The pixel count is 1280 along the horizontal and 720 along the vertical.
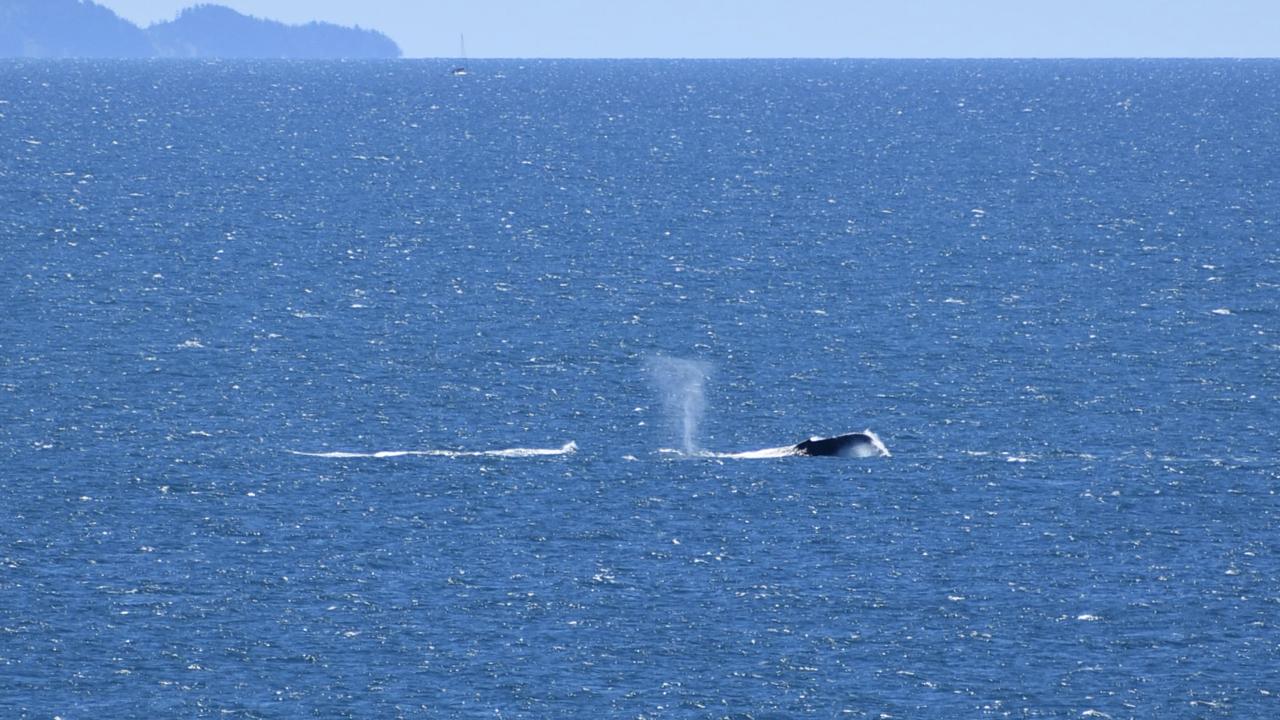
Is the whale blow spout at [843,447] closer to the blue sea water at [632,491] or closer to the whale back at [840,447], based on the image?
the whale back at [840,447]

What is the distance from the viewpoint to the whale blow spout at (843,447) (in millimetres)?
98188

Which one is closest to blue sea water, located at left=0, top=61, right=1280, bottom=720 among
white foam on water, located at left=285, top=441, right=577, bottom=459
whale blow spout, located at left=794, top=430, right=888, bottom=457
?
white foam on water, located at left=285, top=441, right=577, bottom=459

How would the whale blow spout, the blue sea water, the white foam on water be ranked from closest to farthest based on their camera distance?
the blue sea water → the white foam on water → the whale blow spout

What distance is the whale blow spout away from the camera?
3866 inches

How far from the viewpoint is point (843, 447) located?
98312 millimetres

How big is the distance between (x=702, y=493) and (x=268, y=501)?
18.3m

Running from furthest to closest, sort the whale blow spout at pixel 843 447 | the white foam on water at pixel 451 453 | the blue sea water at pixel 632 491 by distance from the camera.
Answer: the whale blow spout at pixel 843 447 → the white foam on water at pixel 451 453 → the blue sea water at pixel 632 491

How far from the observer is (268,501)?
88.1 meters

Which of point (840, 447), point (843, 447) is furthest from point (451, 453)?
point (843, 447)

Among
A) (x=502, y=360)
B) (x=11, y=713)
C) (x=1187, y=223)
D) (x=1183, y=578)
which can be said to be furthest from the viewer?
(x=1187, y=223)

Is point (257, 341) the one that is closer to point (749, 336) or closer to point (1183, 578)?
point (749, 336)

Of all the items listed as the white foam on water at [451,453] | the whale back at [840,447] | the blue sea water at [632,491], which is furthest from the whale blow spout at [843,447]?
the white foam on water at [451,453]

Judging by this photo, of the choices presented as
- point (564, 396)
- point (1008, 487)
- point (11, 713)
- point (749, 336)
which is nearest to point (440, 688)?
point (11, 713)

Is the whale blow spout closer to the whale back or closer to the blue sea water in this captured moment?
the whale back
